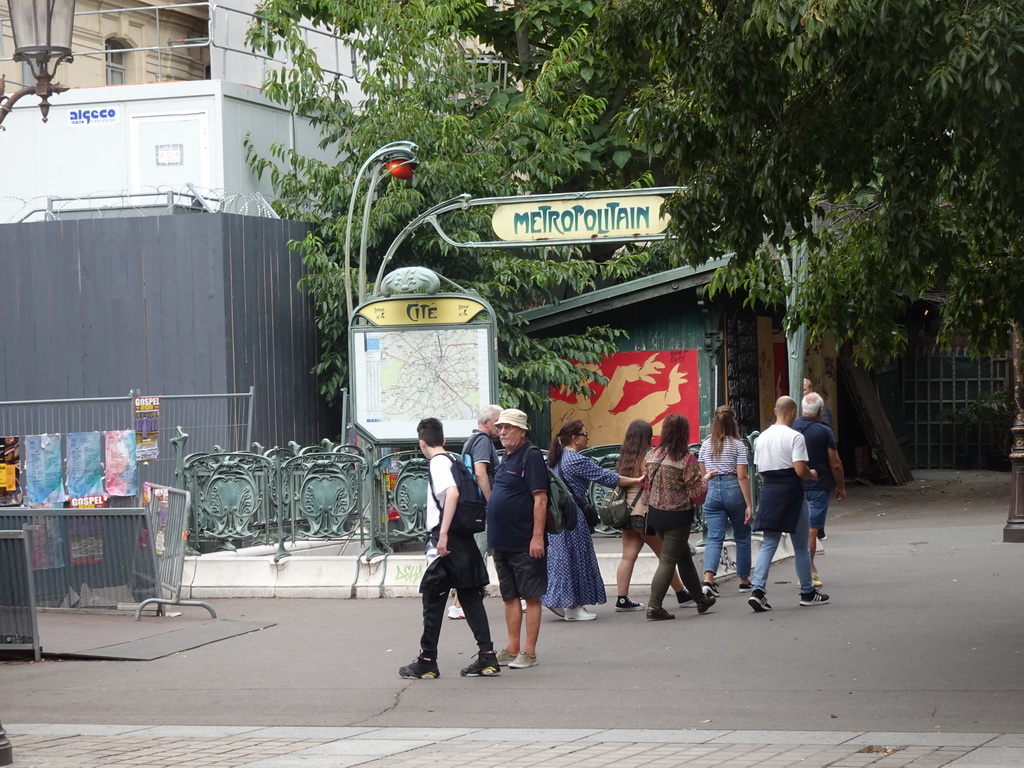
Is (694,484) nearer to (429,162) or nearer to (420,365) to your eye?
(420,365)

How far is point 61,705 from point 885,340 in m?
6.29

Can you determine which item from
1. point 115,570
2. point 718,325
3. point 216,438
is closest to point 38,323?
point 216,438

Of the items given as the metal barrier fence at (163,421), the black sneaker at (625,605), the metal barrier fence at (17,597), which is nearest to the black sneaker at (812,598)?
the black sneaker at (625,605)

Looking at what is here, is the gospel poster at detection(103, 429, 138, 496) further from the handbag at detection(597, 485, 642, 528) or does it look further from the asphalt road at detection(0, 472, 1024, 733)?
the handbag at detection(597, 485, 642, 528)

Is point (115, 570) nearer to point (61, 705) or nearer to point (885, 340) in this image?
point (61, 705)

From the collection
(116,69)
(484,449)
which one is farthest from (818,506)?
(116,69)

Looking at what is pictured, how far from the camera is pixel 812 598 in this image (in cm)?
1150

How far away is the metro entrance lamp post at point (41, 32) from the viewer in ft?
27.0

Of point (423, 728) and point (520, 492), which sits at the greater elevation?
point (520, 492)

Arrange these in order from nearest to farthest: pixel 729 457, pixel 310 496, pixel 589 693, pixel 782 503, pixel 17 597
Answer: pixel 589 693 < pixel 17 597 < pixel 782 503 < pixel 729 457 < pixel 310 496

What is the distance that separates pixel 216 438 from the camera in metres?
16.8

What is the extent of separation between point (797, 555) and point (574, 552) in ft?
6.13

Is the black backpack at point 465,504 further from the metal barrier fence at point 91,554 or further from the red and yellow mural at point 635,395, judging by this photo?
the red and yellow mural at point 635,395

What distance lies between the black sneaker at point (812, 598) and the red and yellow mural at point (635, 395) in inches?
353
